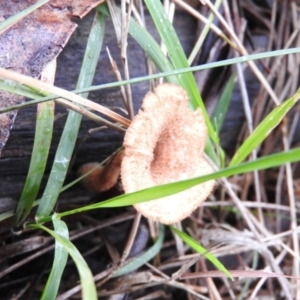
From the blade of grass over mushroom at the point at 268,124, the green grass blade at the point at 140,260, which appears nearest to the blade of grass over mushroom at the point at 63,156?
the green grass blade at the point at 140,260

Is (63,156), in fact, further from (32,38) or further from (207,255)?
(207,255)

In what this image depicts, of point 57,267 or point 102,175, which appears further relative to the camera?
point 102,175

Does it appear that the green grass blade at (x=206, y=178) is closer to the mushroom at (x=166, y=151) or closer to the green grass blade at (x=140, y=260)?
the mushroom at (x=166, y=151)

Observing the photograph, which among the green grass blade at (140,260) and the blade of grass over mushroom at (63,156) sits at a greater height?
the blade of grass over mushroom at (63,156)

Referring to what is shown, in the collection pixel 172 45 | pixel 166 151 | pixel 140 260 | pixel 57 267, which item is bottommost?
pixel 140 260

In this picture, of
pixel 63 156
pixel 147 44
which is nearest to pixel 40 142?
pixel 63 156

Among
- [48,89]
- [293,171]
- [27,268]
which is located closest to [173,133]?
[48,89]

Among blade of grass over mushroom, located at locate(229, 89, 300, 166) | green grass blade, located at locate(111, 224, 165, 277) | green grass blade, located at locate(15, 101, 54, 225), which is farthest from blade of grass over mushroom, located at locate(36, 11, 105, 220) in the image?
blade of grass over mushroom, located at locate(229, 89, 300, 166)
